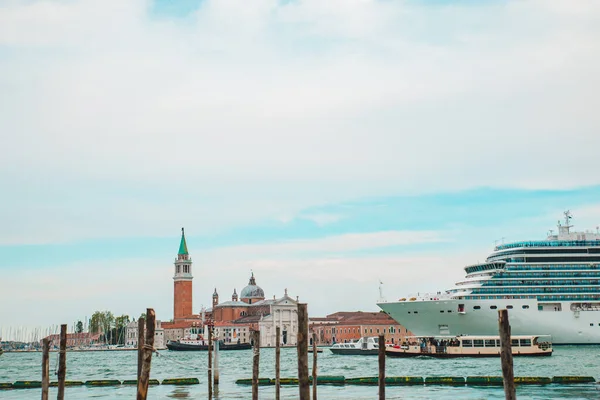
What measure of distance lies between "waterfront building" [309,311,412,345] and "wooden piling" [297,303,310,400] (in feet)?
340

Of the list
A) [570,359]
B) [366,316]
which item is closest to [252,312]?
[366,316]

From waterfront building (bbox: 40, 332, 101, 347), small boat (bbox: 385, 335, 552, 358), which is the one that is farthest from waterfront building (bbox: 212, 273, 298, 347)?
small boat (bbox: 385, 335, 552, 358)

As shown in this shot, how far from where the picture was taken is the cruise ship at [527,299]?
60.7m

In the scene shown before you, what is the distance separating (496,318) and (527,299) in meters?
3.36

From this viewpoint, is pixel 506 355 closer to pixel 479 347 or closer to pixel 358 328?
pixel 479 347

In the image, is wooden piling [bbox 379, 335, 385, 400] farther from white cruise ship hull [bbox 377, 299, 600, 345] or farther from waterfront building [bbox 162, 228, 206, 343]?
waterfront building [bbox 162, 228, 206, 343]

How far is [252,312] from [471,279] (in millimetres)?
85991

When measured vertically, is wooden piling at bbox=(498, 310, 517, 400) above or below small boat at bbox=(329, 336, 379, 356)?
above

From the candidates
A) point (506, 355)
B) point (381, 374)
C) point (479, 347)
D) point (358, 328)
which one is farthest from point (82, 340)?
point (506, 355)

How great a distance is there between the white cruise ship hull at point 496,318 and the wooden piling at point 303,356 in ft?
154

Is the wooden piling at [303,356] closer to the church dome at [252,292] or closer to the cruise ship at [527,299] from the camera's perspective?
the cruise ship at [527,299]

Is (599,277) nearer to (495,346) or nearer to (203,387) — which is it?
(495,346)

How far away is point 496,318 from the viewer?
198 feet

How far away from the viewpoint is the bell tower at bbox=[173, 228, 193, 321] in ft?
474
